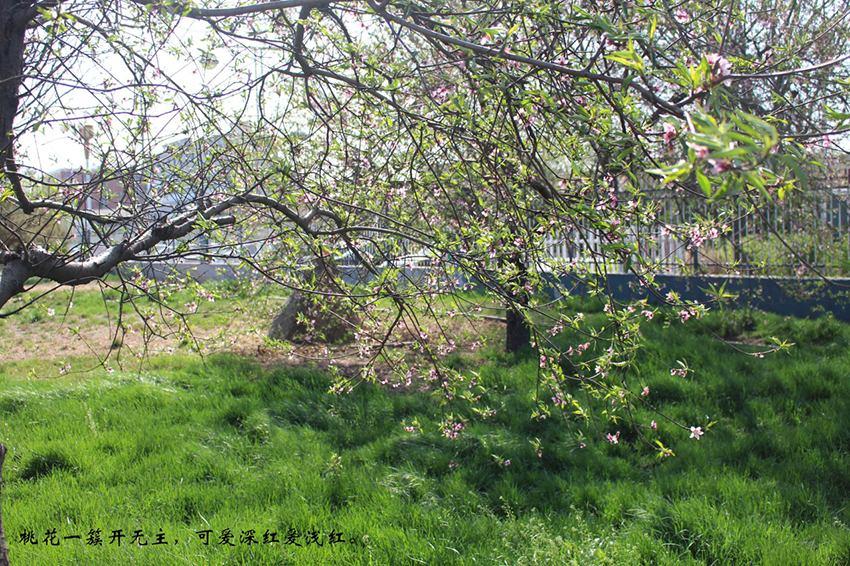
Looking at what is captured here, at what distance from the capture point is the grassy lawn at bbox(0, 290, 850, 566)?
10.0 ft

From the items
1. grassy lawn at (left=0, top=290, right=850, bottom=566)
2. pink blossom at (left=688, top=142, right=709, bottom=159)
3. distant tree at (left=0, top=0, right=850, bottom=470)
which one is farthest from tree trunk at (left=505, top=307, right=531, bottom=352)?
pink blossom at (left=688, top=142, right=709, bottom=159)

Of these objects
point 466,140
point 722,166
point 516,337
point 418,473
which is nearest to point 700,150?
point 722,166

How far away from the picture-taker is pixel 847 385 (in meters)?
4.81

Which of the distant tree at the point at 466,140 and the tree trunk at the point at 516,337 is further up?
the distant tree at the point at 466,140

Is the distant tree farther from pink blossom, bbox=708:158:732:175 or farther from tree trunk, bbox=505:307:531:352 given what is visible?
tree trunk, bbox=505:307:531:352

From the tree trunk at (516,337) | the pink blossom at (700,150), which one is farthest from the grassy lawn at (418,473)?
the pink blossom at (700,150)

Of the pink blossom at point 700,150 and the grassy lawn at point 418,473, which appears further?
the grassy lawn at point 418,473

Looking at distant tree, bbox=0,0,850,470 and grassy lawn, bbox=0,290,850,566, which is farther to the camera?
grassy lawn, bbox=0,290,850,566

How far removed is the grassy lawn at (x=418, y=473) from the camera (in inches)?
121

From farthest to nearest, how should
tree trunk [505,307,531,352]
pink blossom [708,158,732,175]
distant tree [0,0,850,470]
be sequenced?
tree trunk [505,307,531,352], distant tree [0,0,850,470], pink blossom [708,158,732,175]

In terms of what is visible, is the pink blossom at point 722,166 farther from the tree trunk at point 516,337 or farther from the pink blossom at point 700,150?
the tree trunk at point 516,337

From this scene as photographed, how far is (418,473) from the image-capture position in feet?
13.2

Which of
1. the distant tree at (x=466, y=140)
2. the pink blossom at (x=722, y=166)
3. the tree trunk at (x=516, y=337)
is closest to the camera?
the pink blossom at (x=722, y=166)

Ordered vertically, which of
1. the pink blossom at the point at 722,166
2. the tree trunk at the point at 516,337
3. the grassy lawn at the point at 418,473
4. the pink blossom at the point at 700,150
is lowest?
the grassy lawn at the point at 418,473
